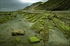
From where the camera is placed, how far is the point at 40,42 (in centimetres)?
568

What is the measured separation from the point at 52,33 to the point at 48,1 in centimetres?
2048

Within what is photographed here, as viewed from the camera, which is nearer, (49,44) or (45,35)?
(49,44)

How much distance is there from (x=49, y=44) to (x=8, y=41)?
176cm

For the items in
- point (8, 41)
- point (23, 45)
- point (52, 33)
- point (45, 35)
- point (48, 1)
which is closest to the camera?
point (23, 45)

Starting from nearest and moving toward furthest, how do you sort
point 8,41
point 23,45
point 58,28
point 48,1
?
point 23,45 → point 8,41 → point 58,28 → point 48,1

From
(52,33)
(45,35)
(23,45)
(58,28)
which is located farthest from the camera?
(58,28)

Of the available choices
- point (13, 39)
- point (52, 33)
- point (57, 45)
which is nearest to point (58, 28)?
point (52, 33)

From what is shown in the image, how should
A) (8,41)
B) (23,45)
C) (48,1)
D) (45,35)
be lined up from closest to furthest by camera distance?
1. (23,45)
2. (8,41)
3. (45,35)
4. (48,1)

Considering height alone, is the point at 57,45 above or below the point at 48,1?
below

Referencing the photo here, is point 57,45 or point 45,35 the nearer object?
point 57,45

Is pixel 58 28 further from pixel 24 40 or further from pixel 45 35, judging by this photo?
pixel 24 40

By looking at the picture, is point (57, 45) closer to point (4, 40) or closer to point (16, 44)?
point (16, 44)

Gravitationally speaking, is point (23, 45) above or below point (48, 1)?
below

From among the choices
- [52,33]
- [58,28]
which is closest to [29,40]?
[52,33]
